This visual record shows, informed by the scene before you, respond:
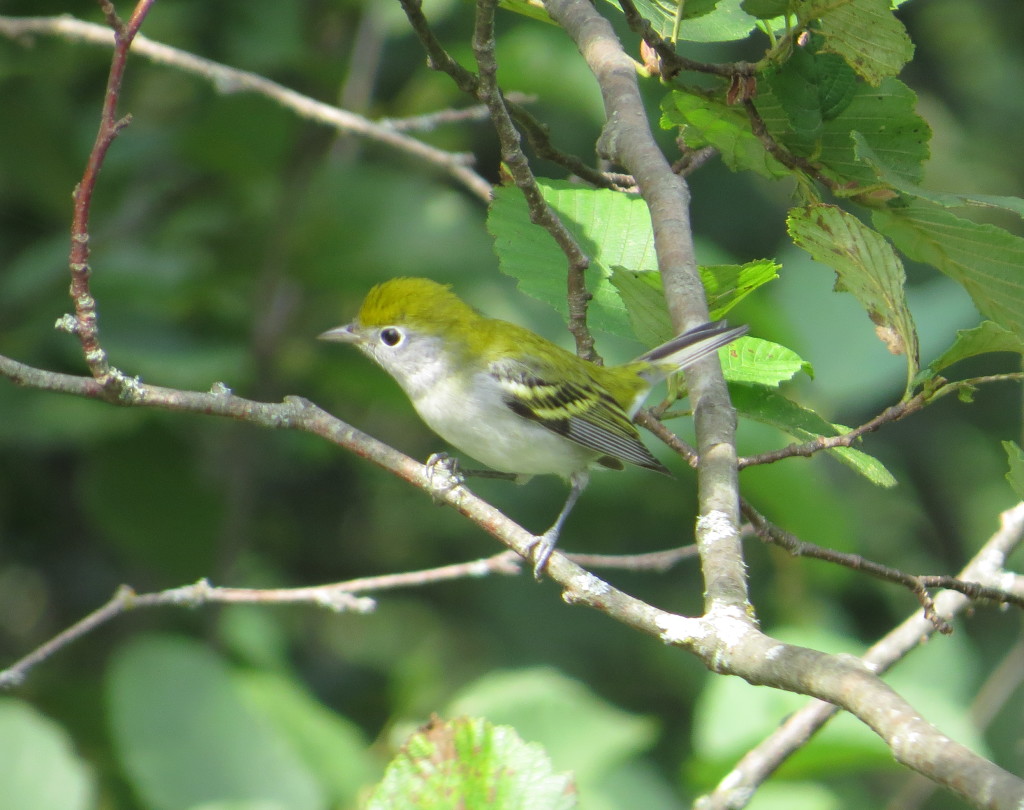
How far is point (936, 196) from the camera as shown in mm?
1612

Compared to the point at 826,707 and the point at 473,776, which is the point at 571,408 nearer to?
the point at 826,707

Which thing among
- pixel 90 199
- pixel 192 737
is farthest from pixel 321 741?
pixel 90 199

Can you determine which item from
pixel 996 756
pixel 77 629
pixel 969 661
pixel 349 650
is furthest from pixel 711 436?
pixel 349 650

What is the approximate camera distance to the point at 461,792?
64.3 inches

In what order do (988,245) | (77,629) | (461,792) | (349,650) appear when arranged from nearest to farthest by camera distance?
1. (461,792)
2. (988,245)
3. (77,629)
4. (349,650)

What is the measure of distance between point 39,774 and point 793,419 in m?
1.94

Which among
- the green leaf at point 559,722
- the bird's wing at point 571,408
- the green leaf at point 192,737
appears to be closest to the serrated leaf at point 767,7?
the bird's wing at point 571,408

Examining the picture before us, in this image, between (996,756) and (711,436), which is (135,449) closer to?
(711,436)

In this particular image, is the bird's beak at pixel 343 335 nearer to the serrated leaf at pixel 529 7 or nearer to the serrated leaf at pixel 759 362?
the serrated leaf at pixel 529 7

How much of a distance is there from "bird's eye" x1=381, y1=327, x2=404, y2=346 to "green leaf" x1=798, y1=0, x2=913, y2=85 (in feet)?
6.11

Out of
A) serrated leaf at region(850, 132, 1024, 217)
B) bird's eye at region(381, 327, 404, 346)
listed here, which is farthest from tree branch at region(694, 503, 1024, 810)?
bird's eye at region(381, 327, 404, 346)

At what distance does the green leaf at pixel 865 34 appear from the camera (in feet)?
5.41

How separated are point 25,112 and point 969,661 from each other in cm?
436

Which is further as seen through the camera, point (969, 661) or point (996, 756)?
point (996, 756)
